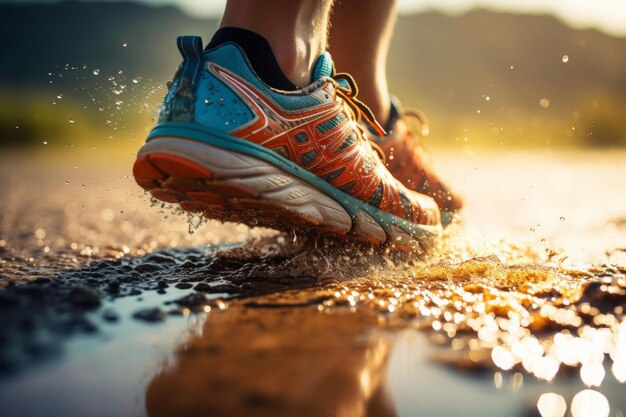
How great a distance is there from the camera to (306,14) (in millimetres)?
1133

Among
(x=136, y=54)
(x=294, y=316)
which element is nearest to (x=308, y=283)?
(x=294, y=316)

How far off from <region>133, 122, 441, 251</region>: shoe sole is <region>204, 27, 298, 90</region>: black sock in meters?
0.15

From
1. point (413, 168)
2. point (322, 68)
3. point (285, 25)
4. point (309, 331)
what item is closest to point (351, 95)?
point (322, 68)

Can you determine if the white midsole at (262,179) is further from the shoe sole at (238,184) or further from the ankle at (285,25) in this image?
the ankle at (285,25)

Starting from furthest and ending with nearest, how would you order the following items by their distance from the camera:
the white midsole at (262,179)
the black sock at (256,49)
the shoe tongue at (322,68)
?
the shoe tongue at (322,68), the black sock at (256,49), the white midsole at (262,179)

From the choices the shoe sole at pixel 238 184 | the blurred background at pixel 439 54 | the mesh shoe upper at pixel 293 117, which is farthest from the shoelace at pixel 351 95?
the blurred background at pixel 439 54

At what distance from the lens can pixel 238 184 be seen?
97cm

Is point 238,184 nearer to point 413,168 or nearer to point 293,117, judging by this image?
point 293,117

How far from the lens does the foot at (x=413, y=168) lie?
1579 mm

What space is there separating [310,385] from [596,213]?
2.29 meters

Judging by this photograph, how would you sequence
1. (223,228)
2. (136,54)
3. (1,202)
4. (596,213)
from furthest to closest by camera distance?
(136,54) → (1,202) → (596,213) → (223,228)

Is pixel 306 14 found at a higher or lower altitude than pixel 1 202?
higher

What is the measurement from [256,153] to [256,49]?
0.69 ft

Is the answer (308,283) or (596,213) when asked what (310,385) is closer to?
(308,283)
